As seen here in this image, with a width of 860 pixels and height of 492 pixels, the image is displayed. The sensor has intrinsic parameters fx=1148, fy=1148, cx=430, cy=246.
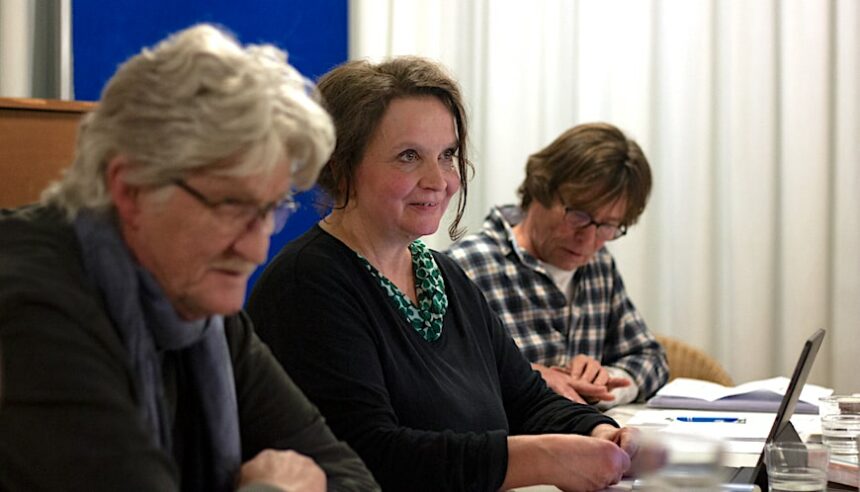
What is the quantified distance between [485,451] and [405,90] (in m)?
0.73

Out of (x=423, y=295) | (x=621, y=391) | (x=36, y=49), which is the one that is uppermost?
(x=36, y=49)

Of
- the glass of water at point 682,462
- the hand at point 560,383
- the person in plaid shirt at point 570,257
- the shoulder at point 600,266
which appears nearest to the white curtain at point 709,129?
the shoulder at point 600,266

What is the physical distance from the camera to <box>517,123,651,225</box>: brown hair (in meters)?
3.23

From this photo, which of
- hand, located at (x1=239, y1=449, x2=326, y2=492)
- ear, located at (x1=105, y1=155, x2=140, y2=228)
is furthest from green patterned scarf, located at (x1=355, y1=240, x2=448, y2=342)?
ear, located at (x1=105, y1=155, x2=140, y2=228)

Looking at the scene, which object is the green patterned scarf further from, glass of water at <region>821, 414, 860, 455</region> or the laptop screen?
glass of water at <region>821, 414, 860, 455</region>

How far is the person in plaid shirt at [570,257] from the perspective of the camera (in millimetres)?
3182

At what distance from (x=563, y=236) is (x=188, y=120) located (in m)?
2.09

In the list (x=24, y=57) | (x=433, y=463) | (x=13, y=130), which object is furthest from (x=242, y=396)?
(x=24, y=57)

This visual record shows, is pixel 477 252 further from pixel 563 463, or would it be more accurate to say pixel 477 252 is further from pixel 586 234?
pixel 563 463

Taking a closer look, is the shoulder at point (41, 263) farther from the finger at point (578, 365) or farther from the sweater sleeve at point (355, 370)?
the finger at point (578, 365)

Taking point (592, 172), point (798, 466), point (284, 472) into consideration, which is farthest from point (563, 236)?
point (284, 472)

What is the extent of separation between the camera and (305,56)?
160 inches

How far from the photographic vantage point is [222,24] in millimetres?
3236

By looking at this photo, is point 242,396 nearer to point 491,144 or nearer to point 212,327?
point 212,327
